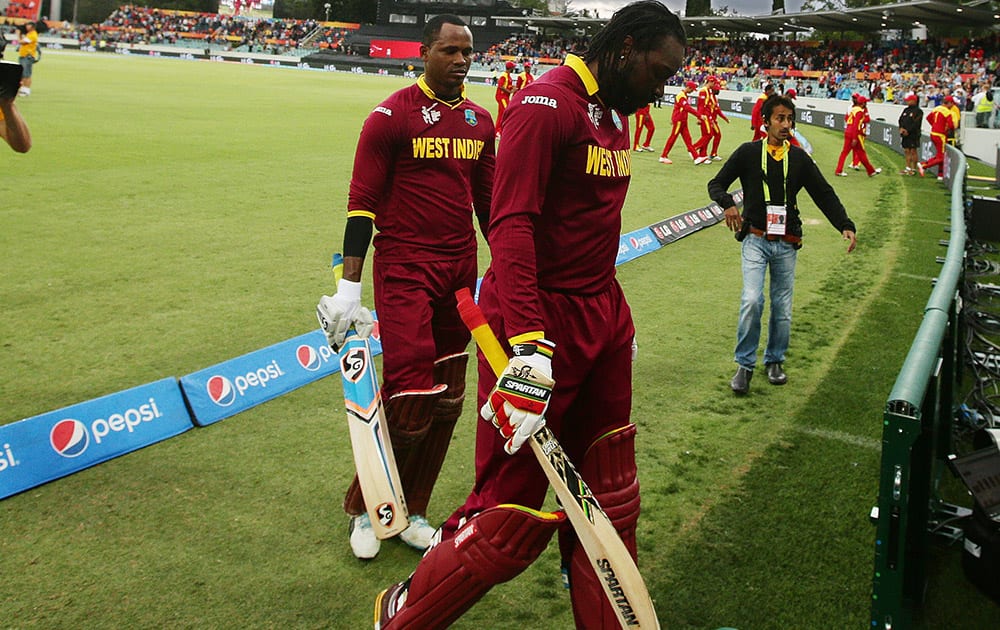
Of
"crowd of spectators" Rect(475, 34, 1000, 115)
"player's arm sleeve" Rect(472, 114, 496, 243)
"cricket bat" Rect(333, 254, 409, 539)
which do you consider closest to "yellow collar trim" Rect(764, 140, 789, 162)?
"player's arm sleeve" Rect(472, 114, 496, 243)

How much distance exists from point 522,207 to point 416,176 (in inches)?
60.5

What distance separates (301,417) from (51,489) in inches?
59.5

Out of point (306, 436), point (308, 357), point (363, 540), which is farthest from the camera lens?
point (308, 357)

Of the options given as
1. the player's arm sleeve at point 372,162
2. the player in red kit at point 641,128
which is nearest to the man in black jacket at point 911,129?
the player in red kit at point 641,128

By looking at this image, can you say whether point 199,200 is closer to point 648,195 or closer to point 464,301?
point 648,195

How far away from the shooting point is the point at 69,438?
4.60 metres

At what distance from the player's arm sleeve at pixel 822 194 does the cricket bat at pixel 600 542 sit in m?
4.47

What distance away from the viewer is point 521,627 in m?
3.42

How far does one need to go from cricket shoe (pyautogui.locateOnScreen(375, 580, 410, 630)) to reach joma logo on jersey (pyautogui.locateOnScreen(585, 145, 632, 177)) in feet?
5.22

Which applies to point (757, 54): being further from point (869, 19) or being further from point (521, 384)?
point (521, 384)

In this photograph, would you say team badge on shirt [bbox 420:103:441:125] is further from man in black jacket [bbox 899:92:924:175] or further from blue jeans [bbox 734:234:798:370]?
man in black jacket [bbox 899:92:924:175]

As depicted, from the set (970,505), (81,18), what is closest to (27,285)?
(970,505)

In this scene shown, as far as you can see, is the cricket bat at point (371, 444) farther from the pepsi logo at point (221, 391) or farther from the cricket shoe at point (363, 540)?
the pepsi logo at point (221, 391)

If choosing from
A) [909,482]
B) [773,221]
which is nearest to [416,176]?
[909,482]
